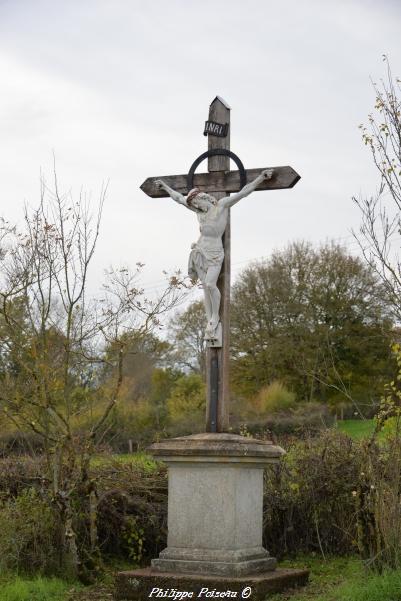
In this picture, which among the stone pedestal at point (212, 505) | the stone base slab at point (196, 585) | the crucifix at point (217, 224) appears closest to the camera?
the stone base slab at point (196, 585)

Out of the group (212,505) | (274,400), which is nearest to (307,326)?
(274,400)

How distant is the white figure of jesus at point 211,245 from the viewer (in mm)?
8086

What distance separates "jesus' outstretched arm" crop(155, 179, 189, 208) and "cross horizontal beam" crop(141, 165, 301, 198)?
62 mm

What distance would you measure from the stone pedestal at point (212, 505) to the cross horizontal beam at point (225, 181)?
2.35m

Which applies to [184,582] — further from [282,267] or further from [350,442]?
[282,267]

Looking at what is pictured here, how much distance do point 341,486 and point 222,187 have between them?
11.1 feet

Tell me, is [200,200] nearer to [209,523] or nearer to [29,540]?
[209,523]

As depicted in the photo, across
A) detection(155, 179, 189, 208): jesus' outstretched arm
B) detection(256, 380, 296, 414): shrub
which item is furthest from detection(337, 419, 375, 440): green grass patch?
detection(256, 380, 296, 414): shrub

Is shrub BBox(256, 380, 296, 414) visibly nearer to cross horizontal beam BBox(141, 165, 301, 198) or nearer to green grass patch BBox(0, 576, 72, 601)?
cross horizontal beam BBox(141, 165, 301, 198)

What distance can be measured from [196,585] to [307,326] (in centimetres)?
2406

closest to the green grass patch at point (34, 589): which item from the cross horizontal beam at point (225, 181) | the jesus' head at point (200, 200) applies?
the jesus' head at point (200, 200)

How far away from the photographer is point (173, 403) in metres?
26.0

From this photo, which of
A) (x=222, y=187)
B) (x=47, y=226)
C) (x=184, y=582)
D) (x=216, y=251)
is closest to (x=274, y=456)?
(x=184, y=582)

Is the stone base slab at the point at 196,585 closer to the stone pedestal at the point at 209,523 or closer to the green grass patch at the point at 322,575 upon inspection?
the stone pedestal at the point at 209,523
